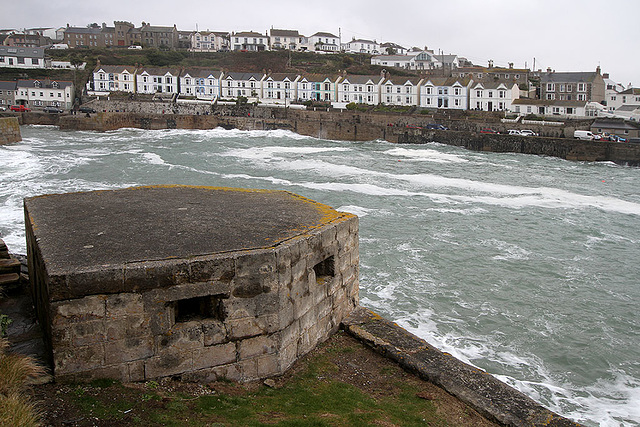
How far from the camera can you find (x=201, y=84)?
304 feet

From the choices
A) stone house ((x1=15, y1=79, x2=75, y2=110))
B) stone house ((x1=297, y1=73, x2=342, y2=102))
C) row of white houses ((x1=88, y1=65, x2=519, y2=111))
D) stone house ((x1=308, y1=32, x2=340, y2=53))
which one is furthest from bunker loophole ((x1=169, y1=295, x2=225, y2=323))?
stone house ((x1=308, y1=32, x2=340, y2=53))

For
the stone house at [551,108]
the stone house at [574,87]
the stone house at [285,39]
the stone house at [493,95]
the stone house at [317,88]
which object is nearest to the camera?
the stone house at [551,108]

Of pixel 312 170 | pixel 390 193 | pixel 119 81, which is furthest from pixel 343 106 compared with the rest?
pixel 390 193

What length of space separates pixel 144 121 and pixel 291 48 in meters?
69.1

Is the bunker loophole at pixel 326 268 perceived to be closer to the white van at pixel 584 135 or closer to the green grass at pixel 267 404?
the green grass at pixel 267 404

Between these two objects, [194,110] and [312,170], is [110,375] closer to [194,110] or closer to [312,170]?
[312,170]

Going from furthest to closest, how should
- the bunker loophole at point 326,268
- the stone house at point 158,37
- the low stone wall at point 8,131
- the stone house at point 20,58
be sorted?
the stone house at point 158,37 → the stone house at point 20,58 → the low stone wall at point 8,131 → the bunker loophole at point 326,268

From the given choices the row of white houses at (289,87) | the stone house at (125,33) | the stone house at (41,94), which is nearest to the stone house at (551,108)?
the row of white houses at (289,87)

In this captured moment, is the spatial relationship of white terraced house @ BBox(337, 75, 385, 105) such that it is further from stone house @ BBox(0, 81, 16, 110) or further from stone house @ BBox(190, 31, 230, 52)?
stone house @ BBox(190, 31, 230, 52)

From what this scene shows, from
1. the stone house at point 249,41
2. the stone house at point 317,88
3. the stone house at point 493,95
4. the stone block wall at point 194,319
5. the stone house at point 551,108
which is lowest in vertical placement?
the stone block wall at point 194,319

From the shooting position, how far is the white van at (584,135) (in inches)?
2249

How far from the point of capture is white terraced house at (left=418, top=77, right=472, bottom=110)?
7906cm

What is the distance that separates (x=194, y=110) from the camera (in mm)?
81125

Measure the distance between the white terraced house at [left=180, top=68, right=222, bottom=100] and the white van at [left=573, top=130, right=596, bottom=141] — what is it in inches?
2187
